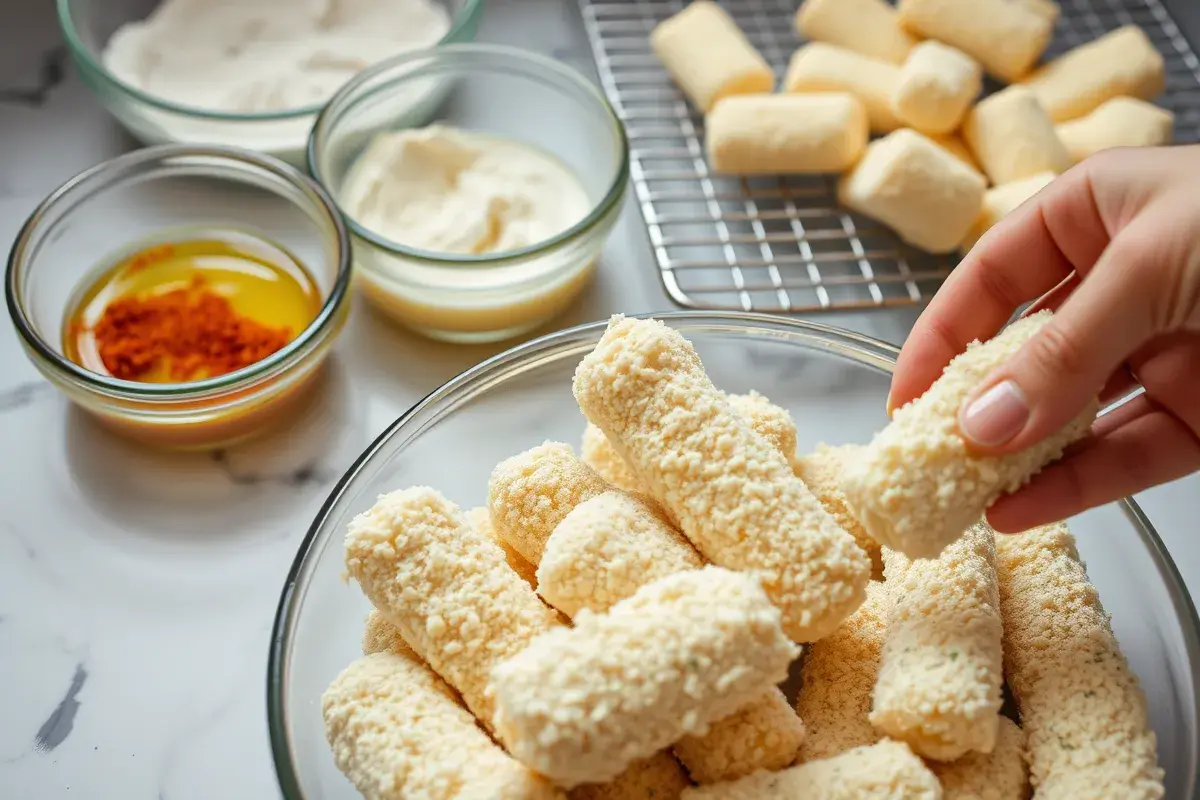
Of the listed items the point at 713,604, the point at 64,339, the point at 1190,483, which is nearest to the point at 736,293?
the point at 1190,483

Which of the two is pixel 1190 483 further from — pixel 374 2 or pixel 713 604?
pixel 374 2

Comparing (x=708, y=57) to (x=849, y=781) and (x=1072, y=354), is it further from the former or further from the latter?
(x=849, y=781)

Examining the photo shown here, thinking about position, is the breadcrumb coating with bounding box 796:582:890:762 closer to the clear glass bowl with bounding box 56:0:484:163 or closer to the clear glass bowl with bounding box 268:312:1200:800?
the clear glass bowl with bounding box 268:312:1200:800

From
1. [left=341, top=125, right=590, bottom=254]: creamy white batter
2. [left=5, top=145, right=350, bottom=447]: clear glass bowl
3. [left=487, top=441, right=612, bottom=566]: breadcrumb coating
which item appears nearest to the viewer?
[left=487, top=441, right=612, bottom=566]: breadcrumb coating

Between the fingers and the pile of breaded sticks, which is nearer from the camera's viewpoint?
the fingers

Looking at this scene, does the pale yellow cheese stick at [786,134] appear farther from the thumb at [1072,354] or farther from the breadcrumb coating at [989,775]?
the breadcrumb coating at [989,775]

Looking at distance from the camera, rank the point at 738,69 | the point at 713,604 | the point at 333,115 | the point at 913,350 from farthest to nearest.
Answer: the point at 738,69, the point at 333,115, the point at 913,350, the point at 713,604

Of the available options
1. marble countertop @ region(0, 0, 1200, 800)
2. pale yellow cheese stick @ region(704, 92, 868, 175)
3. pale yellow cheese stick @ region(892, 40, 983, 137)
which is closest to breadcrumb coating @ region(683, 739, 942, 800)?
marble countertop @ region(0, 0, 1200, 800)

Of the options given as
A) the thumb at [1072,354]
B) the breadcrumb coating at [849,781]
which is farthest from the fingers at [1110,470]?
the breadcrumb coating at [849,781]
